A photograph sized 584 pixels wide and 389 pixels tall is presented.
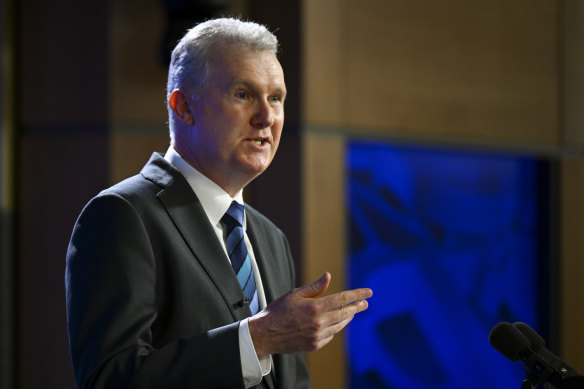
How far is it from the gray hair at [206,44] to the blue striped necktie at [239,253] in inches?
10.7

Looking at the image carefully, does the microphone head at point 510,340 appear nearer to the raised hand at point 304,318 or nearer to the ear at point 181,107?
the raised hand at point 304,318

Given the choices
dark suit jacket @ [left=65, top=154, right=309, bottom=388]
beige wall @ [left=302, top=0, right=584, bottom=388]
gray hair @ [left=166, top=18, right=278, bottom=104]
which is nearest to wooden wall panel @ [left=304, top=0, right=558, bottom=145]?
beige wall @ [left=302, top=0, right=584, bottom=388]

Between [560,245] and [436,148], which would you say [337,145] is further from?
[560,245]

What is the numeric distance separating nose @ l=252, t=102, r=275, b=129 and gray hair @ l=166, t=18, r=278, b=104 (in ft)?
0.41

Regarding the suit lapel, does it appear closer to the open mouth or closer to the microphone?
the open mouth

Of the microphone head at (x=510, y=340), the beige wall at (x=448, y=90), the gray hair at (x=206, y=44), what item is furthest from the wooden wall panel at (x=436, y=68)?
the microphone head at (x=510, y=340)

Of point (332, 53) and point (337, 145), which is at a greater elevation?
point (332, 53)

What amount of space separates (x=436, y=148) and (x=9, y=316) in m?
2.63

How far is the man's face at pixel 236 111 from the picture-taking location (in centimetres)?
147

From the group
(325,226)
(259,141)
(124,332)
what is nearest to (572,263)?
(325,226)

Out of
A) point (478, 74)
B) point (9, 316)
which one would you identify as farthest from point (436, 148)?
point (9, 316)

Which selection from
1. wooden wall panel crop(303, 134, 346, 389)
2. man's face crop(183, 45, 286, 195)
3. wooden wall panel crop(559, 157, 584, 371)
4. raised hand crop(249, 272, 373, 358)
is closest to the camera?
raised hand crop(249, 272, 373, 358)

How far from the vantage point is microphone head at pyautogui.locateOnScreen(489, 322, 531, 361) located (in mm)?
1353

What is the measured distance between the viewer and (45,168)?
13.0ft
